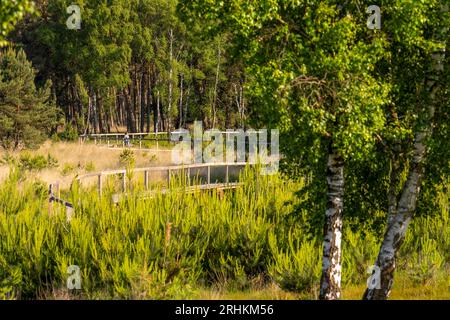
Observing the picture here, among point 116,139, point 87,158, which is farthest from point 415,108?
point 116,139

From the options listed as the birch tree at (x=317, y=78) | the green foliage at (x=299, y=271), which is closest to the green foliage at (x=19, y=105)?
the green foliage at (x=299, y=271)

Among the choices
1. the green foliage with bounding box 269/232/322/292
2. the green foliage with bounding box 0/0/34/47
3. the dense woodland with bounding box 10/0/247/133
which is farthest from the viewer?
the dense woodland with bounding box 10/0/247/133

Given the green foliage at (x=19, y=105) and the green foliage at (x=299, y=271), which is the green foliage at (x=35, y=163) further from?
the green foliage at (x=299, y=271)

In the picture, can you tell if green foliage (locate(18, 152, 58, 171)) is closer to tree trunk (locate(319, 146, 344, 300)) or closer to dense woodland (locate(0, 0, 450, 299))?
dense woodland (locate(0, 0, 450, 299))

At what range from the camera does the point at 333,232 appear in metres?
11.4

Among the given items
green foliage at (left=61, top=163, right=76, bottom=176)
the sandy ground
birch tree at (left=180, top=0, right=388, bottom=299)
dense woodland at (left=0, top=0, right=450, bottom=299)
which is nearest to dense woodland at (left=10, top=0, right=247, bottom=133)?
the sandy ground

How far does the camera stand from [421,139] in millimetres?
11312

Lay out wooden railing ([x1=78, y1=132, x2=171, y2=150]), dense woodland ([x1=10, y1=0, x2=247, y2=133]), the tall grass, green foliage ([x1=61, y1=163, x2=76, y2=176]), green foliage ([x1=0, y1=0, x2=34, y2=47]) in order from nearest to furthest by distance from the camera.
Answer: green foliage ([x1=0, y1=0, x2=34, y2=47]) → the tall grass → green foliage ([x1=61, y1=163, x2=76, y2=176]) → wooden railing ([x1=78, y1=132, x2=171, y2=150]) → dense woodland ([x1=10, y1=0, x2=247, y2=133])

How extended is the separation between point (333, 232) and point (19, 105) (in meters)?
32.2

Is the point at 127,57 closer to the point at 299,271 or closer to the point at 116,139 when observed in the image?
the point at 116,139

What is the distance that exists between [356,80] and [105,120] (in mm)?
59236

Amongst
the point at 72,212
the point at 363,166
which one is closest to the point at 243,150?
the point at 72,212

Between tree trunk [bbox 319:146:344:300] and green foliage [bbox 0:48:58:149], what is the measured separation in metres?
29.9

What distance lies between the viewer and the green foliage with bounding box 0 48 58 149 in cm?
3766
